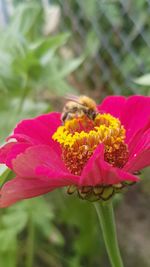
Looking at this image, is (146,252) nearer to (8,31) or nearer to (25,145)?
(8,31)

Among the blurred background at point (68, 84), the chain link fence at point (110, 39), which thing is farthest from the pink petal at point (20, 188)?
the chain link fence at point (110, 39)

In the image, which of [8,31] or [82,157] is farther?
[8,31]

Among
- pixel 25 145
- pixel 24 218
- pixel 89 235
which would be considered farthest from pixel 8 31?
pixel 25 145

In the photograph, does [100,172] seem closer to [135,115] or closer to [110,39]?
[135,115]

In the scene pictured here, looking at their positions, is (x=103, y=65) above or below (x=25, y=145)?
above

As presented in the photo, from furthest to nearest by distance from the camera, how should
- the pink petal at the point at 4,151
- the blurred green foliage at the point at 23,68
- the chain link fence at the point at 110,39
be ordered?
1. the chain link fence at the point at 110,39
2. the blurred green foliage at the point at 23,68
3. the pink petal at the point at 4,151

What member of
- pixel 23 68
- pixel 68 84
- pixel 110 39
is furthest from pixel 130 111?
pixel 110 39

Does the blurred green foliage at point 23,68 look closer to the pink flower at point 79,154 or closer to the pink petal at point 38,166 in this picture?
the pink flower at point 79,154
